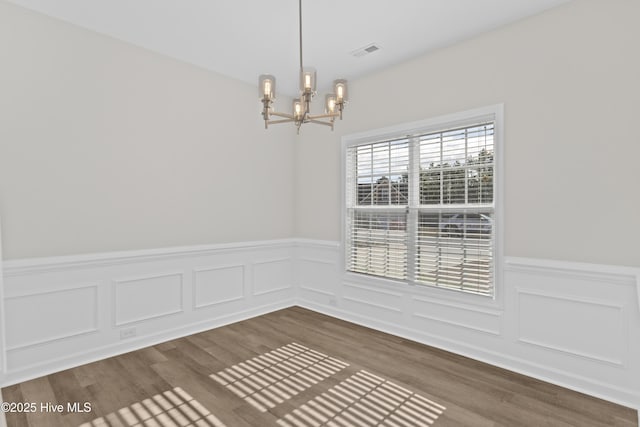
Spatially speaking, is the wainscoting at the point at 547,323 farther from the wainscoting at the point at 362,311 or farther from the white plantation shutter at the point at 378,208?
the white plantation shutter at the point at 378,208

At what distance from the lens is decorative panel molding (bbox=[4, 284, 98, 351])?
2652mm

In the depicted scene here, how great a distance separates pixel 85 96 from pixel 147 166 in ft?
2.53

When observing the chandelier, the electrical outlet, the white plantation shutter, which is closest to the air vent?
the white plantation shutter

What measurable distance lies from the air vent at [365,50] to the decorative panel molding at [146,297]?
2945 millimetres

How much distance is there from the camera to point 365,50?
3.38 m

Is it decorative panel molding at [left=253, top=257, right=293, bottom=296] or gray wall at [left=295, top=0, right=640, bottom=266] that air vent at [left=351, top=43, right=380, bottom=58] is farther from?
decorative panel molding at [left=253, top=257, right=293, bottom=296]

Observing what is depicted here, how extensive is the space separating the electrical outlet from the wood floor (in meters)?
0.18

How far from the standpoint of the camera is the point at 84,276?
9.77 feet

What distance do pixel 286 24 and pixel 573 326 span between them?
3.40 meters

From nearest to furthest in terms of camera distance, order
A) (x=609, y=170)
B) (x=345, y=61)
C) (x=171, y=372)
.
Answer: (x=609, y=170) → (x=171, y=372) → (x=345, y=61)

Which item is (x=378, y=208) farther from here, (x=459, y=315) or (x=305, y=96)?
(x=305, y=96)

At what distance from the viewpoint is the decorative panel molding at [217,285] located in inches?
149

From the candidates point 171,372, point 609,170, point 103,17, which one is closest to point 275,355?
point 171,372

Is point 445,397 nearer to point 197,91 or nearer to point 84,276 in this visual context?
point 84,276
